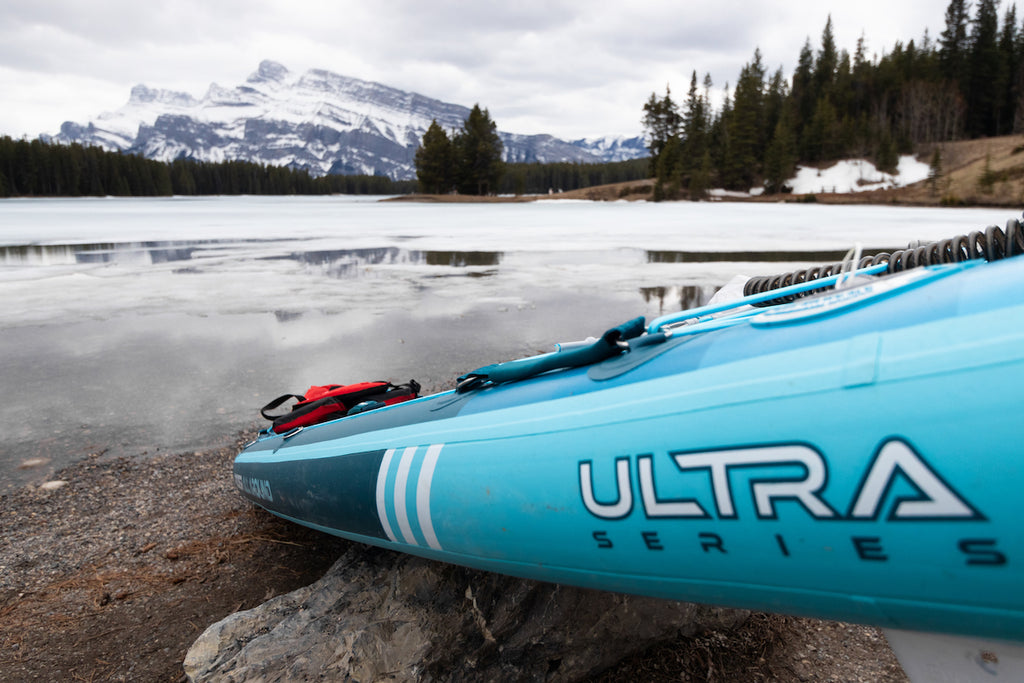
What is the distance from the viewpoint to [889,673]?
214cm

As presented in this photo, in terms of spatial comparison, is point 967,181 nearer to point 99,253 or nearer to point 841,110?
point 841,110

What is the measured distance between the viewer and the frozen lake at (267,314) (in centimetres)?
430

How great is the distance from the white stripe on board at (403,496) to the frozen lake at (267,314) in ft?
7.68

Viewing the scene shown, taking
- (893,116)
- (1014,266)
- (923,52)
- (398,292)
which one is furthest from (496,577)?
(923,52)

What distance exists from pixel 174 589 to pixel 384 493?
1.22 m

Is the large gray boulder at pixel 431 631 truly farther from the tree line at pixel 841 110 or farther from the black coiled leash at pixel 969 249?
the tree line at pixel 841 110

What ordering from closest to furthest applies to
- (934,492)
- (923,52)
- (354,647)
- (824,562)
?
1. (934,492)
2. (824,562)
3. (354,647)
4. (923,52)

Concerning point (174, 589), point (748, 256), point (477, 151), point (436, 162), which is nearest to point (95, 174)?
point (436, 162)

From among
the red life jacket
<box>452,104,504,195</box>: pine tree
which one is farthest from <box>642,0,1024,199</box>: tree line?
the red life jacket

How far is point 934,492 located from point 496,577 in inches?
55.3

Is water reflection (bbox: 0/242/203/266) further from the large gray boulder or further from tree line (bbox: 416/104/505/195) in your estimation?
tree line (bbox: 416/104/505/195)

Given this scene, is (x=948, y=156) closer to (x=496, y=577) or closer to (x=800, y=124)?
(x=800, y=124)

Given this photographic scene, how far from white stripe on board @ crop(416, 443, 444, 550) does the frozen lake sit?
8.11ft

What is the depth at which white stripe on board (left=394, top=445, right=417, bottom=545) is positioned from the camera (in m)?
2.03
